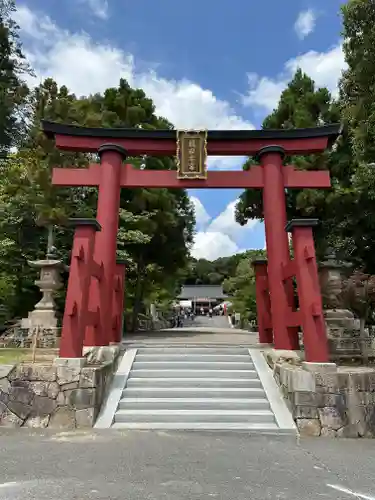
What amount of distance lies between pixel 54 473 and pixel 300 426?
3.17 meters

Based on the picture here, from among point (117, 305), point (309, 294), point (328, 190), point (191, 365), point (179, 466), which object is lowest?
point (179, 466)

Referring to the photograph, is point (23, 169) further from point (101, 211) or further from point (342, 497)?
point (342, 497)

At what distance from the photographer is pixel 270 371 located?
6668mm

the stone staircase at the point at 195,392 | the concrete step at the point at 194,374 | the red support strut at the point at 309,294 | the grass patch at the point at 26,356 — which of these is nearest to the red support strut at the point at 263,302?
the stone staircase at the point at 195,392

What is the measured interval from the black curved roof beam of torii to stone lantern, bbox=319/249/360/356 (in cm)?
274

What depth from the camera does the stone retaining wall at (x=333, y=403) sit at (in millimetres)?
5148

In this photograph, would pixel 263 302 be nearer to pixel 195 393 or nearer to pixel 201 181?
pixel 201 181

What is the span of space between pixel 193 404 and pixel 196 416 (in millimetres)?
286

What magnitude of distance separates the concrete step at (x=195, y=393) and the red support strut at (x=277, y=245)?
1392mm

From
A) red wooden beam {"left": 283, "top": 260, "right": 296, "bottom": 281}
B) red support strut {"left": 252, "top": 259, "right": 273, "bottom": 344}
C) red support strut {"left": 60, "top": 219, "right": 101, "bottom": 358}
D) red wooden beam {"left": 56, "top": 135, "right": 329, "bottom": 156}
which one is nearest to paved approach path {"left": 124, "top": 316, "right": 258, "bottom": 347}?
red support strut {"left": 252, "top": 259, "right": 273, "bottom": 344}

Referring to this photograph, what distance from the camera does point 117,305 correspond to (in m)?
8.80

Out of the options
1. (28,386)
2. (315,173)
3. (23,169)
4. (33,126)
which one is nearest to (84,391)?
(28,386)

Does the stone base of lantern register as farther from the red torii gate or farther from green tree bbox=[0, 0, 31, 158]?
green tree bbox=[0, 0, 31, 158]

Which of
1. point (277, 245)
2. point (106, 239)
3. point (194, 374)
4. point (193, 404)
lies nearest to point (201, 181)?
point (277, 245)
